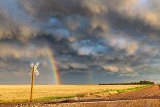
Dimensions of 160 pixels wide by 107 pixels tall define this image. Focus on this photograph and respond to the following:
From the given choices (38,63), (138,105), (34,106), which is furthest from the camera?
(38,63)

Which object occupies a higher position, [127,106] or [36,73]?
[36,73]

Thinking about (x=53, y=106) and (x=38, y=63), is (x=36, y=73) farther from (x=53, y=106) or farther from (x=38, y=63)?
(x=53, y=106)

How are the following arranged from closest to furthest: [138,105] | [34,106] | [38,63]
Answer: [34,106]
[138,105]
[38,63]

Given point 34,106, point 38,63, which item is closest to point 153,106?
point 34,106

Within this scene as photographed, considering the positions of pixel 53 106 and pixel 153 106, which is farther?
pixel 153 106

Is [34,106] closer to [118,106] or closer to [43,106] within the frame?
[43,106]

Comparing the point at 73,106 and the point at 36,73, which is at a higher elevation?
the point at 36,73

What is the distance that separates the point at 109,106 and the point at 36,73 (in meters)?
13.4

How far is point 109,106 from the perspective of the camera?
29797 mm

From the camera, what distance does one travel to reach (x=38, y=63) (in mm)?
37312

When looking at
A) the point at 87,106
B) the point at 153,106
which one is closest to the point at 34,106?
the point at 87,106

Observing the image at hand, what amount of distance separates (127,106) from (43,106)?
9928 mm

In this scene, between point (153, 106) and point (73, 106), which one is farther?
point (153, 106)

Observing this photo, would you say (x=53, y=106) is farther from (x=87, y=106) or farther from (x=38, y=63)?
(x=38, y=63)
